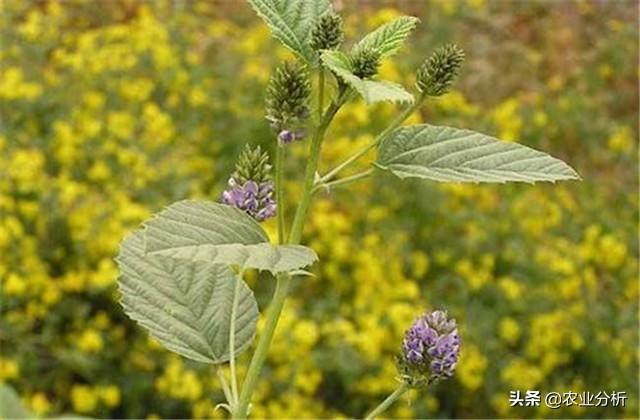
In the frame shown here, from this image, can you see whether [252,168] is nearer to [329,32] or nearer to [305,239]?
[329,32]

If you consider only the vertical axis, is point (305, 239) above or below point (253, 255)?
below

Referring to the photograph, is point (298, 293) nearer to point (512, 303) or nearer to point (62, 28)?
point (512, 303)

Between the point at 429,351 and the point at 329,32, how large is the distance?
0.18 m

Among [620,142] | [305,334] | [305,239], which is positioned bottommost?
[305,334]

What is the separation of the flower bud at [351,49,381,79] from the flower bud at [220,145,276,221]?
0.07 m

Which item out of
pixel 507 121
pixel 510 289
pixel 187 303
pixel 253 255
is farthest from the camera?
pixel 507 121

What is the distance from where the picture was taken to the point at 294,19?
609 mm

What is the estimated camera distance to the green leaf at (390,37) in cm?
62

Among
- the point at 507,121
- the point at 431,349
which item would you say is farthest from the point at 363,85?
the point at 507,121

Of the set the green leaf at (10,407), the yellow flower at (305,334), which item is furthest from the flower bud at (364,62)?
the yellow flower at (305,334)

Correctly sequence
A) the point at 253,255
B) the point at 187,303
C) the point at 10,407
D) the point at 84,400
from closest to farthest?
the point at 253,255
the point at 187,303
the point at 10,407
the point at 84,400

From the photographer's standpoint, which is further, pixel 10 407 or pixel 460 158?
pixel 10 407

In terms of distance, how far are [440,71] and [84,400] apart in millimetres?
1777

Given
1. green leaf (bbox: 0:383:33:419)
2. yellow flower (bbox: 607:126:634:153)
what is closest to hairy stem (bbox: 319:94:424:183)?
green leaf (bbox: 0:383:33:419)
